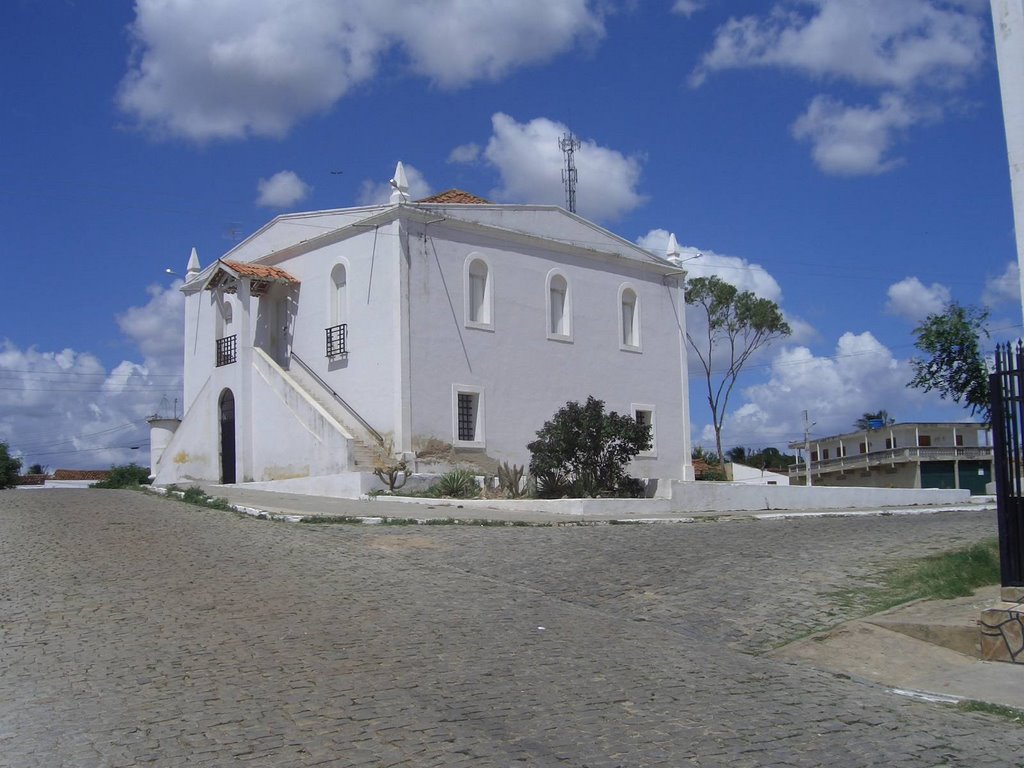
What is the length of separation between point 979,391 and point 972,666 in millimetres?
11385

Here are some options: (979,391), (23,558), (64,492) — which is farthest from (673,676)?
(64,492)

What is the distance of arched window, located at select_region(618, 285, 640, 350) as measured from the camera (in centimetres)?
3172

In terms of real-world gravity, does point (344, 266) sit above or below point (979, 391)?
above

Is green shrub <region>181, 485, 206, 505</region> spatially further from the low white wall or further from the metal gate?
the metal gate

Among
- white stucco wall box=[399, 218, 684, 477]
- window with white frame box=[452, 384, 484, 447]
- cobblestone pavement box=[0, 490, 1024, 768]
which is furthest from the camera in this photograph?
window with white frame box=[452, 384, 484, 447]

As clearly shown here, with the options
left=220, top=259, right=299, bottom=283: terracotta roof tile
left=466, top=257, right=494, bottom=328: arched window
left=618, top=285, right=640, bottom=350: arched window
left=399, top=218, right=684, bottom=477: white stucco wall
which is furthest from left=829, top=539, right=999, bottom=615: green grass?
left=618, top=285, right=640, bottom=350: arched window

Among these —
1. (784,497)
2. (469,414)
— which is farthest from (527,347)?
(784,497)

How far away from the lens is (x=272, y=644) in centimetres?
814

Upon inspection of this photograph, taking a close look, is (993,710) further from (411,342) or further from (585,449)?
(411,342)

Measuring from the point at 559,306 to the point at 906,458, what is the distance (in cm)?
3136

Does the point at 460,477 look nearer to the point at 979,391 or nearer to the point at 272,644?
the point at 979,391

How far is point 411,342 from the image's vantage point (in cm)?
2525

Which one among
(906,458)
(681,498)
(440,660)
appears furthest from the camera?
(906,458)

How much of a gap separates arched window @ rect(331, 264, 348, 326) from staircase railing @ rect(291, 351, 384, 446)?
1535 mm
